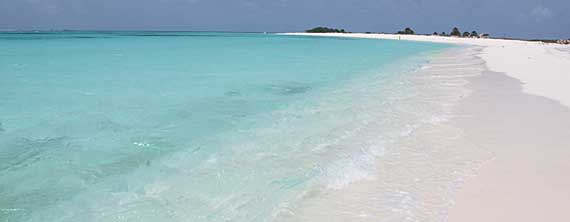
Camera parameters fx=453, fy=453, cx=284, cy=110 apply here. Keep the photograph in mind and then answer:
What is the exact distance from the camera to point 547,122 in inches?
277

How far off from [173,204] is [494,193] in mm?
2931

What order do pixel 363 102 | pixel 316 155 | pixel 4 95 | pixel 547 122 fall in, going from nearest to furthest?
pixel 316 155
pixel 547 122
pixel 363 102
pixel 4 95

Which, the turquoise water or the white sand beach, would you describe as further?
the turquoise water

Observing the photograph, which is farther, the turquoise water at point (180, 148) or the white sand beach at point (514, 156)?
the turquoise water at point (180, 148)

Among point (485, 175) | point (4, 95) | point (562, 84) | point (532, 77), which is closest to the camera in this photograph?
point (485, 175)

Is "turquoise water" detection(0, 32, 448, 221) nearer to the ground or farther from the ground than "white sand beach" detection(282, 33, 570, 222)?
nearer to the ground

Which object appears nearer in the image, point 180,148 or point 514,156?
point 514,156

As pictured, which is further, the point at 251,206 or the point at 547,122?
the point at 547,122

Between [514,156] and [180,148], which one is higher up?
[514,156]

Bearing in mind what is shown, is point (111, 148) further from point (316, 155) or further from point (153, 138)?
point (316, 155)

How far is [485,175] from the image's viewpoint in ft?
15.3

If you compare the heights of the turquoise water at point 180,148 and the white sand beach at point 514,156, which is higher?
the white sand beach at point 514,156

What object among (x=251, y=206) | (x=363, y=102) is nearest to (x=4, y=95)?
(x=363, y=102)

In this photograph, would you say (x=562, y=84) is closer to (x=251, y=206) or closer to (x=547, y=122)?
(x=547, y=122)
